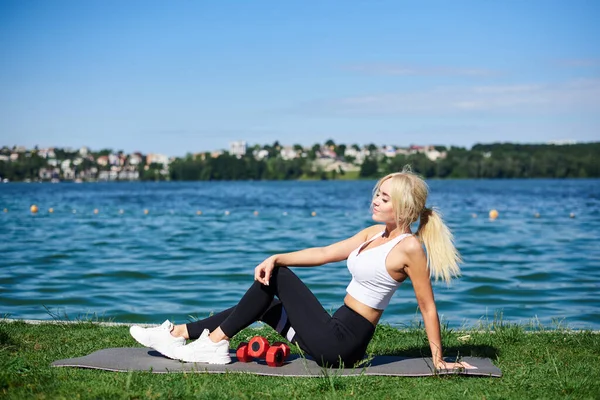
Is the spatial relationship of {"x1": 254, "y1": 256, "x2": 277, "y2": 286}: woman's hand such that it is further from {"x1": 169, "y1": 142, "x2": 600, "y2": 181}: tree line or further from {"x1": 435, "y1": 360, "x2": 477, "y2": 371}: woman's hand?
{"x1": 169, "y1": 142, "x2": 600, "y2": 181}: tree line

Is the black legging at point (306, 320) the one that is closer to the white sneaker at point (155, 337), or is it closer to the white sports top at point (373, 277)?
the white sports top at point (373, 277)

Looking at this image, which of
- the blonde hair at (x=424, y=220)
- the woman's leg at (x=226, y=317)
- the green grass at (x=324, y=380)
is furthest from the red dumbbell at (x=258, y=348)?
the blonde hair at (x=424, y=220)

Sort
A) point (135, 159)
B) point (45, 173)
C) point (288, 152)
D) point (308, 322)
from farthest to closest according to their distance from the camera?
point (288, 152) → point (135, 159) → point (45, 173) → point (308, 322)

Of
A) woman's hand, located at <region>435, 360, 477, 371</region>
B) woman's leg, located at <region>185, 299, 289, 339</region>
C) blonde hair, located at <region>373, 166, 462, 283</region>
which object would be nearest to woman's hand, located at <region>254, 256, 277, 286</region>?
woman's leg, located at <region>185, 299, 289, 339</region>

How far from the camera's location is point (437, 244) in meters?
4.95

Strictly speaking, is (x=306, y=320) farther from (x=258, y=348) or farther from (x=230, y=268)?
(x=230, y=268)

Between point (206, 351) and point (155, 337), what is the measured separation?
37 centimetres

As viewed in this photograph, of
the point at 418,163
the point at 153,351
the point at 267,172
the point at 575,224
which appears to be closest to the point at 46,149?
the point at 267,172

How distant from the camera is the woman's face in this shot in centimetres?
498

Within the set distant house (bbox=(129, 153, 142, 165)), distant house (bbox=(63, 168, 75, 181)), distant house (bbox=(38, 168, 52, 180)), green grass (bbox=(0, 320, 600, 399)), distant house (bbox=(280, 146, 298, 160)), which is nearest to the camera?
green grass (bbox=(0, 320, 600, 399))

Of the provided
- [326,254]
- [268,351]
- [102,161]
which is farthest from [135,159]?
[268,351]

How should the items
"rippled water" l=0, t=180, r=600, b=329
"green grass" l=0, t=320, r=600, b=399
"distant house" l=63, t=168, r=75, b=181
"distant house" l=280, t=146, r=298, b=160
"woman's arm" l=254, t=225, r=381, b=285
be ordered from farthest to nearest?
"distant house" l=280, t=146, r=298, b=160, "distant house" l=63, t=168, r=75, b=181, "rippled water" l=0, t=180, r=600, b=329, "woman's arm" l=254, t=225, r=381, b=285, "green grass" l=0, t=320, r=600, b=399

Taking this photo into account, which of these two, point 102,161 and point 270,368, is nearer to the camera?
point 270,368

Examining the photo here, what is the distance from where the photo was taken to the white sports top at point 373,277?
16.1 ft
